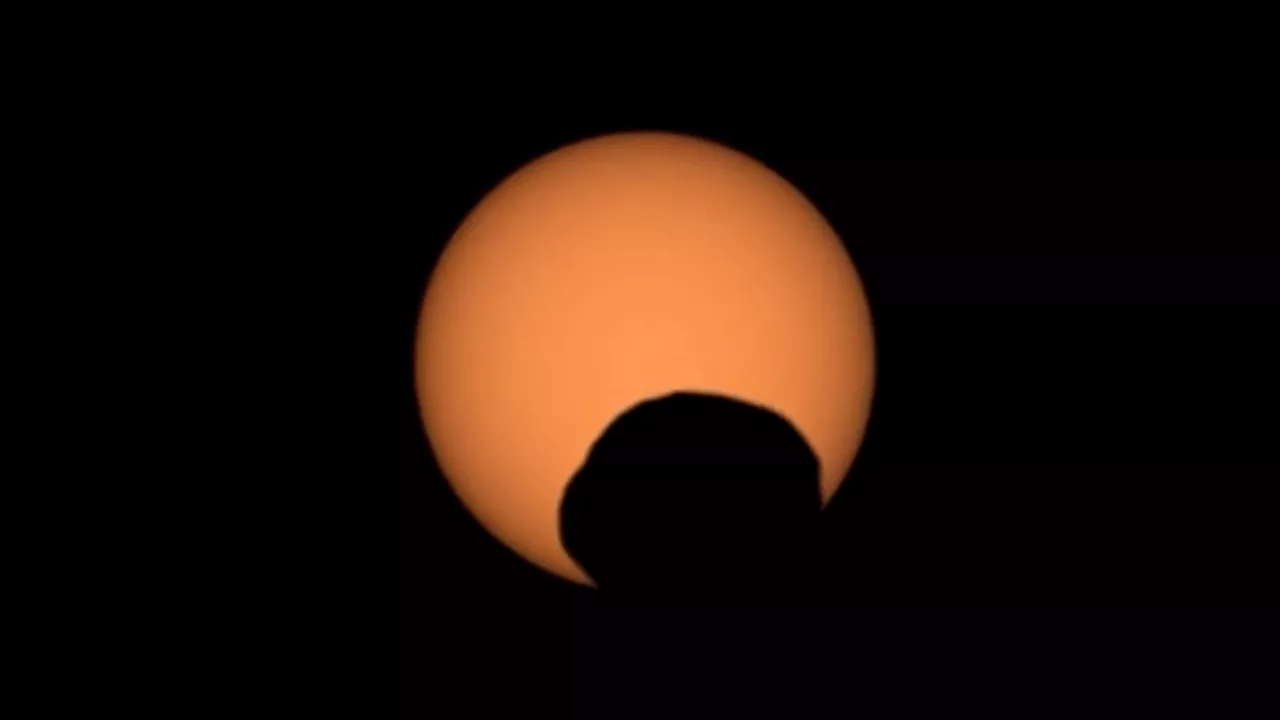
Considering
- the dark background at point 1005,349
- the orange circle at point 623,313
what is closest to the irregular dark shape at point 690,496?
the orange circle at point 623,313

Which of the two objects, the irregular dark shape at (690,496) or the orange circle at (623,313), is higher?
the orange circle at (623,313)

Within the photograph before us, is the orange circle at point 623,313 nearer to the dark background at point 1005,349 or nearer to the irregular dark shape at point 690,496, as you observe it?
the irregular dark shape at point 690,496

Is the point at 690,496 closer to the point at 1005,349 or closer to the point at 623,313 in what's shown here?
the point at 623,313

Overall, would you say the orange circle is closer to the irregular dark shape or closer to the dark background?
the irregular dark shape

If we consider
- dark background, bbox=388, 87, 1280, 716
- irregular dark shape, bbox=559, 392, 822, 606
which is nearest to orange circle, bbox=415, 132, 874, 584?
irregular dark shape, bbox=559, 392, 822, 606

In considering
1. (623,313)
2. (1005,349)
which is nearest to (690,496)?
(623,313)

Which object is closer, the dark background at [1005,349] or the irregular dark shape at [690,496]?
the irregular dark shape at [690,496]

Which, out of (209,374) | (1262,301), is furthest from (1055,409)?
(209,374)
